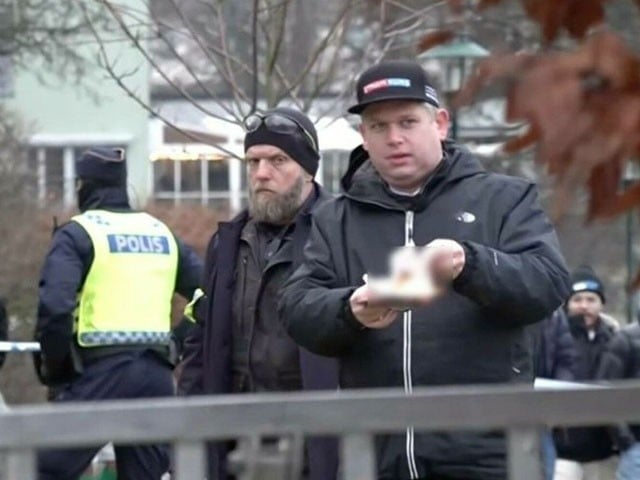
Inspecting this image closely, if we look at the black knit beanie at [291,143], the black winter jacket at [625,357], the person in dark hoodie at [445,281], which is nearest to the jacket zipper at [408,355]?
the person in dark hoodie at [445,281]

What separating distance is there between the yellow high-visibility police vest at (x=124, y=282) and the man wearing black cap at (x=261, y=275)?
72.5 inches

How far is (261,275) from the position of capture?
23.1 ft

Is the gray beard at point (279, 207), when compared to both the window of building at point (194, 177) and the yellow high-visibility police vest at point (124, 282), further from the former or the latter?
the window of building at point (194, 177)

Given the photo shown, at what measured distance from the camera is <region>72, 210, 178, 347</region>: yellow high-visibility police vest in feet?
30.8

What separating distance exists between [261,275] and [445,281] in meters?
2.17

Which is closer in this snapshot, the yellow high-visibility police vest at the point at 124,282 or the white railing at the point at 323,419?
the white railing at the point at 323,419

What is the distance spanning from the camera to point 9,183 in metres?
20.5

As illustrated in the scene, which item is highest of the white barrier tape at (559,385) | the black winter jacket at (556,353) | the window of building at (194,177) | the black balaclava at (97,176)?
the window of building at (194,177)

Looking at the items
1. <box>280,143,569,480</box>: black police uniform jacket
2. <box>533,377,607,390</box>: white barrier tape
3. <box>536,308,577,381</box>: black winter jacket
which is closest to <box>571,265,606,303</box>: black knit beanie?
<box>536,308,577,381</box>: black winter jacket

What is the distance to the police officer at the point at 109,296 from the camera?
9.18m

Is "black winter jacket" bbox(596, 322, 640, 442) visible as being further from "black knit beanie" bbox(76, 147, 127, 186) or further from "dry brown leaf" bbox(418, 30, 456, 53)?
"dry brown leaf" bbox(418, 30, 456, 53)

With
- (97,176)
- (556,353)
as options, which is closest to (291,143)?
(97,176)

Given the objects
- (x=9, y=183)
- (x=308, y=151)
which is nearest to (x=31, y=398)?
(x=9, y=183)

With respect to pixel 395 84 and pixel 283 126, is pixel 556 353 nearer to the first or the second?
pixel 283 126
